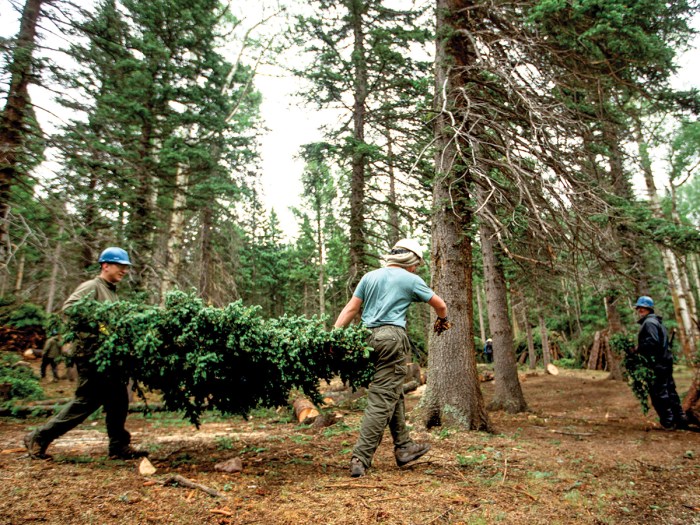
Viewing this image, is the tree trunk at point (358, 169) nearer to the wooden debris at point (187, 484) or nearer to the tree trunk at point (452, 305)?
the tree trunk at point (452, 305)

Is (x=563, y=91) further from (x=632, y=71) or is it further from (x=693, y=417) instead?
(x=693, y=417)

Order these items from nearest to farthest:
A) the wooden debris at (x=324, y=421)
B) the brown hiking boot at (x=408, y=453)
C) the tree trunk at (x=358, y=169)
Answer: the brown hiking boot at (x=408, y=453) → the wooden debris at (x=324, y=421) → the tree trunk at (x=358, y=169)

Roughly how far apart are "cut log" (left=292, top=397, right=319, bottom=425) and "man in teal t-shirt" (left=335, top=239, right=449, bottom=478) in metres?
3.42

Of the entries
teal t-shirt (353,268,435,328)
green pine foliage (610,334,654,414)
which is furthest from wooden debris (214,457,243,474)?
green pine foliage (610,334,654,414)

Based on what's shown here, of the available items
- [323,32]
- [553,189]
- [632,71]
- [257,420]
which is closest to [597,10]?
[632,71]

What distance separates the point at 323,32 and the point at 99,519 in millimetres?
12394

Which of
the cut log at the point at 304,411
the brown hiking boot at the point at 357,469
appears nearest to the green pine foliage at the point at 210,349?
the brown hiking boot at the point at 357,469

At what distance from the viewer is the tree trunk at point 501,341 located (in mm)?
9227

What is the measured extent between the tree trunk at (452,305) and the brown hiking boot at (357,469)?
258 cm

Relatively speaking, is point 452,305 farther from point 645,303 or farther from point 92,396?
point 92,396

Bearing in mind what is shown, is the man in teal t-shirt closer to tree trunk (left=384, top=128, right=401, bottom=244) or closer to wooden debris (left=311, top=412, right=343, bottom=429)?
wooden debris (left=311, top=412, right=343, bottom=429)

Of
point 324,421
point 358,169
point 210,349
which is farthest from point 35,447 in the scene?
point 358,169

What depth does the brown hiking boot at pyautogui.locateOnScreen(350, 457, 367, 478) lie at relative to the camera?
12.3 ft

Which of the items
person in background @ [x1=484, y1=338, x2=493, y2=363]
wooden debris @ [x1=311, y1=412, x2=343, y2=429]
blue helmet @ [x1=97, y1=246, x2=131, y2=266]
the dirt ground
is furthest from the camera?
person in background @ [x1=484, y1=338, x2=493, y2=363]
